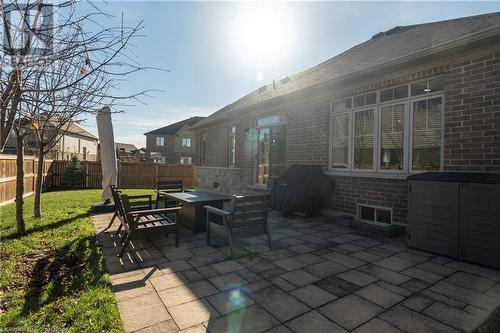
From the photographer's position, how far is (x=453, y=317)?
2660 millimetres

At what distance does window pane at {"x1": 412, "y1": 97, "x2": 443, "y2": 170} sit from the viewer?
549cm

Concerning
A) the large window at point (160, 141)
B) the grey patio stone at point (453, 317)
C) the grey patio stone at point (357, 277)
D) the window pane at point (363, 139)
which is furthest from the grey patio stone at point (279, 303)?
the large window at point (160, 141)

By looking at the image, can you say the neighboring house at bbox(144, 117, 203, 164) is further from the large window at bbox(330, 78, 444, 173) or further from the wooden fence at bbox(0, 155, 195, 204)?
the large window at bbox(330, 78, 444, 173)

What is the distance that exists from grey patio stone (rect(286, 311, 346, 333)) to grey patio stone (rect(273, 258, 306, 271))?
120 cm

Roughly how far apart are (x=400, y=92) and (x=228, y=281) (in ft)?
17.7

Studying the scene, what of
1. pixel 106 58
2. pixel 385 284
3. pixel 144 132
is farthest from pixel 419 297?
pixel 144 132

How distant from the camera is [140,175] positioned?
57.7ft

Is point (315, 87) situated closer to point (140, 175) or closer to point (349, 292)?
point (349, 292)

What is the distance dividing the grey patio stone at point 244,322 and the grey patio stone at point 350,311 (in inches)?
22.9

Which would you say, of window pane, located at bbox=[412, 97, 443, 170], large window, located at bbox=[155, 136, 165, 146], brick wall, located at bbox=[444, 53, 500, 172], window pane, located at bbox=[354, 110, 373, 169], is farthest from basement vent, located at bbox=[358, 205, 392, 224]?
large window, located at bbox=[155, 136, 165, 146]

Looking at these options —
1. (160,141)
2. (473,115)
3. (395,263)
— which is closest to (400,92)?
(473,115)

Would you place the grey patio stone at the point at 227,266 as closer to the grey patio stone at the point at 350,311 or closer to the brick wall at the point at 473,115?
the grey patio stone at the point at 350,311

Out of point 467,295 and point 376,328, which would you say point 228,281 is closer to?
point 376,328

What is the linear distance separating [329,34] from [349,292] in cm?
777
